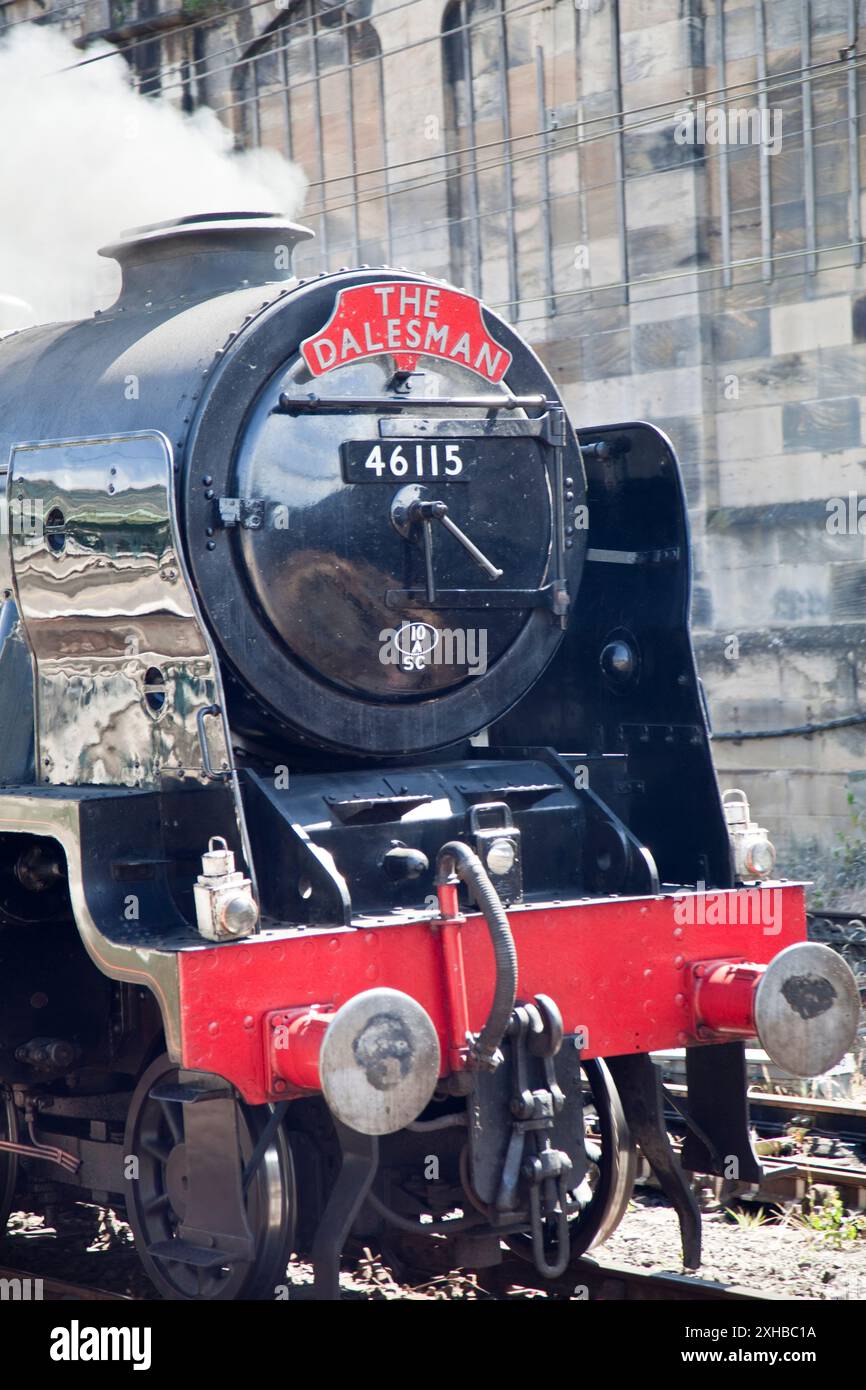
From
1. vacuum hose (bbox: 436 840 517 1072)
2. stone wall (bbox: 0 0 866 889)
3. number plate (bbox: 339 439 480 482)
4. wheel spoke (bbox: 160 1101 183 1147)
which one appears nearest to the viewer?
vacuum hose (bbox: 436 840 517 1072)

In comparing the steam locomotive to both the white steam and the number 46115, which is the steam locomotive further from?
the white steam

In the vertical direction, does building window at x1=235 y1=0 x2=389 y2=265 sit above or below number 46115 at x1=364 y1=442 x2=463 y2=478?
above

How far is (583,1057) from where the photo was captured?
13.9 feet

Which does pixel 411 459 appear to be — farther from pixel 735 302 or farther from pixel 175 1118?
pixel 735 302

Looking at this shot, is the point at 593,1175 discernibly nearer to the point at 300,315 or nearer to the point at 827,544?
the point at 300,315

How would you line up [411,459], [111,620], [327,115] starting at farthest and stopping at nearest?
[327,115], [411,459], [111,620]

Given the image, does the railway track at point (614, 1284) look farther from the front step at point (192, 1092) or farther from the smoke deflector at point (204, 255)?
the smoke deflector at point (204, 255)

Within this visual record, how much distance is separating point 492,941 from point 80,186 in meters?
3.70

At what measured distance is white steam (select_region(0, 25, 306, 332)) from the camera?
6.11 m

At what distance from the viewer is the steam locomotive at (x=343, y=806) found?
3.96 metres

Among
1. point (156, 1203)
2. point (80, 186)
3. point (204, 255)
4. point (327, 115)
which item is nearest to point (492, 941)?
point (156, 1203)

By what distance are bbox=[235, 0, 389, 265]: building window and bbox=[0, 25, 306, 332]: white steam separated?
3.84 meters

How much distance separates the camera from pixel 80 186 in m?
6.36

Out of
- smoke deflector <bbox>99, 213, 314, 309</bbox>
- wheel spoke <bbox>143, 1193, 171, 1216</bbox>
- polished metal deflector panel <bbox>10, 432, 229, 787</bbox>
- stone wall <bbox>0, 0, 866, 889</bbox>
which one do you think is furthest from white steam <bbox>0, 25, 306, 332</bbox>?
stone wall <bbox>0, 0, 866, 889</bbox>
